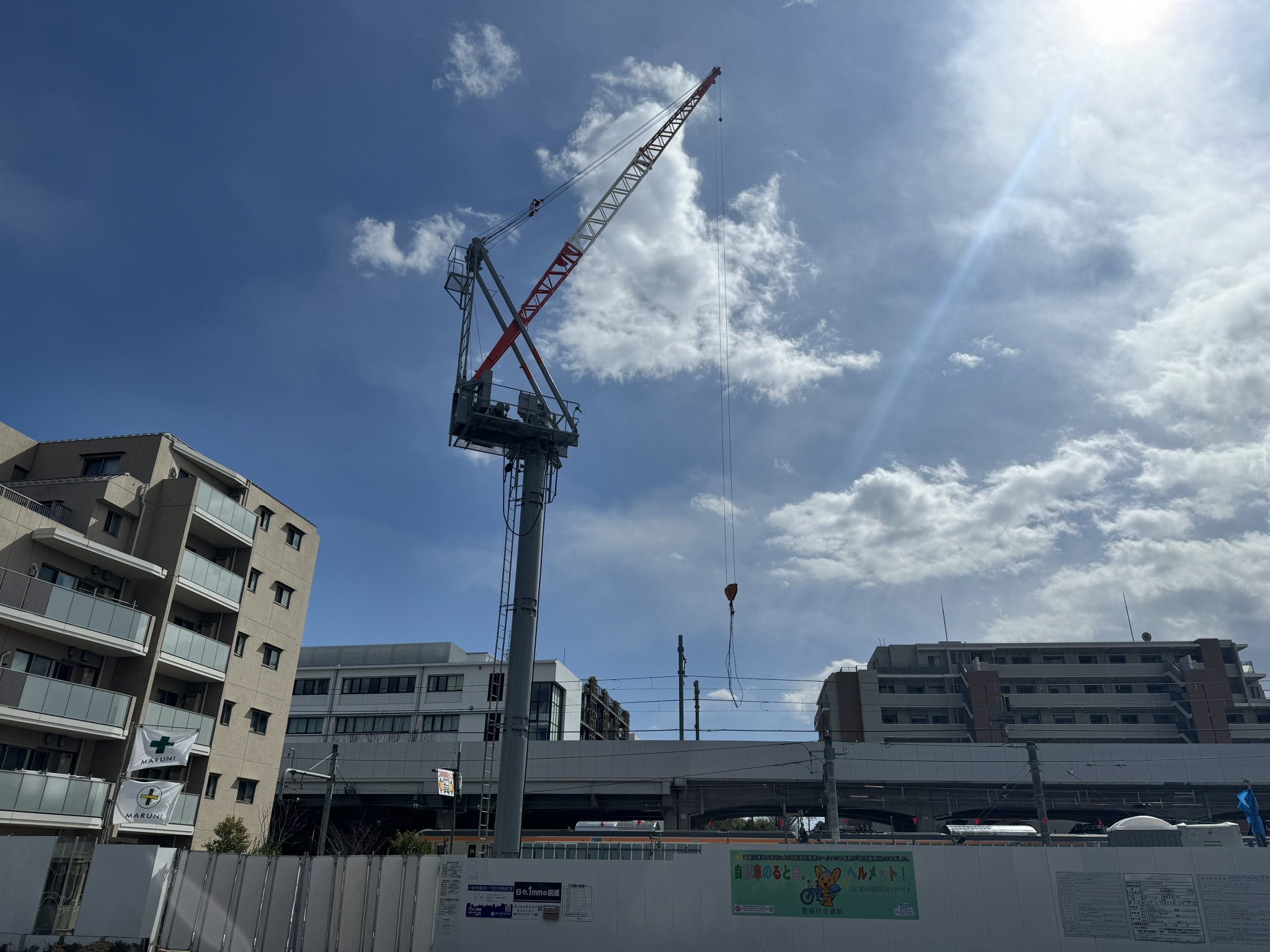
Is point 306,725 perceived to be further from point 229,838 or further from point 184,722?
point 184,722

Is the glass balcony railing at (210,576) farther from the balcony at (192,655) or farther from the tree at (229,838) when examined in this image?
the tree at (229,838)

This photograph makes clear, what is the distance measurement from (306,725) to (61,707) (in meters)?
58.6

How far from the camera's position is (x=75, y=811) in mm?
31250

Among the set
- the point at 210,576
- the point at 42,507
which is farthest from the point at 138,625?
the point at 42,507

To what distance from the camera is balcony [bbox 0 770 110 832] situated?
29.1 meters

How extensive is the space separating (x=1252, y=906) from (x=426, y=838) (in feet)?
148

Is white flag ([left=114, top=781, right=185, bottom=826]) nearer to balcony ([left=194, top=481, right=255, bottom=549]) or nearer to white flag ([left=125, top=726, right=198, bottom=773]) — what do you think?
white flag ([left=125, top=726, right=198, bottom=773])

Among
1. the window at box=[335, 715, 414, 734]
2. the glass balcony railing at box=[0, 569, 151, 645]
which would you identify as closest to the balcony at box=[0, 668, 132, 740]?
the glass balcony railing at box=[0, 569, 151, 645]

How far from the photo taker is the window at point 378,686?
85.9 m

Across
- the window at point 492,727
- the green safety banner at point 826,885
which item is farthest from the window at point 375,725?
the green safety banner at point 826,885

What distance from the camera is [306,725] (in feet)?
282

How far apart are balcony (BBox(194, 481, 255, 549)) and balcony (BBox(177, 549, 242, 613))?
157 cm

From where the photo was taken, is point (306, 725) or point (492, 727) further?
point (306, 725)

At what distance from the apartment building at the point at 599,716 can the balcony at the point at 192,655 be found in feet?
189
